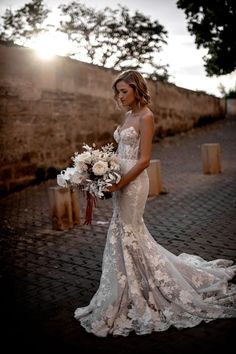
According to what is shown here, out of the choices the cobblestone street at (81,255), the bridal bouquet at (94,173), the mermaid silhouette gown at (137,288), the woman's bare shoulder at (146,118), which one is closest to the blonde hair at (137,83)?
the woman's bare shoulder at (146,118)

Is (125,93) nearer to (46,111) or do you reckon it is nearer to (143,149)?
(143,149)

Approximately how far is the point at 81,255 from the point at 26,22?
2759 cm

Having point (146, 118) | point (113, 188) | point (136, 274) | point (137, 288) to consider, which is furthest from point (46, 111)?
point (137, 288)

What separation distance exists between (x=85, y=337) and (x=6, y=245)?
303 cm

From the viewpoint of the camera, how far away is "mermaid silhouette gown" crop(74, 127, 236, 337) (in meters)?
3.33

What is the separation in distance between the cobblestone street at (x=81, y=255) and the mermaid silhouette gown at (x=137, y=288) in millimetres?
123

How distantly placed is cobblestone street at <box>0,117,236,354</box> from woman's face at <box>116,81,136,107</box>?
6.95 ft

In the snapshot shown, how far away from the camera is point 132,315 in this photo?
11.1 feet

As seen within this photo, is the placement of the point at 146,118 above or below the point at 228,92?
below

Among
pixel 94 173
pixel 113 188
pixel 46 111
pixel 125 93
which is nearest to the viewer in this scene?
pixel 94 173

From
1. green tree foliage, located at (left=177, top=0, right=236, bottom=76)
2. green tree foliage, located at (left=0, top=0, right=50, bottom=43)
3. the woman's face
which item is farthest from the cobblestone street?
green tree foliage, located at (left=0, top=0, right=50, bottom=43)

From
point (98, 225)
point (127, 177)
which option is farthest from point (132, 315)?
point (98, 225)

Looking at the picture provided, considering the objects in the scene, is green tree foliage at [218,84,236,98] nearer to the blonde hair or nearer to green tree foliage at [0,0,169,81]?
green tree foliage at [0,0,169,81]

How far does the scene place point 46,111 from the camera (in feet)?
34.3
